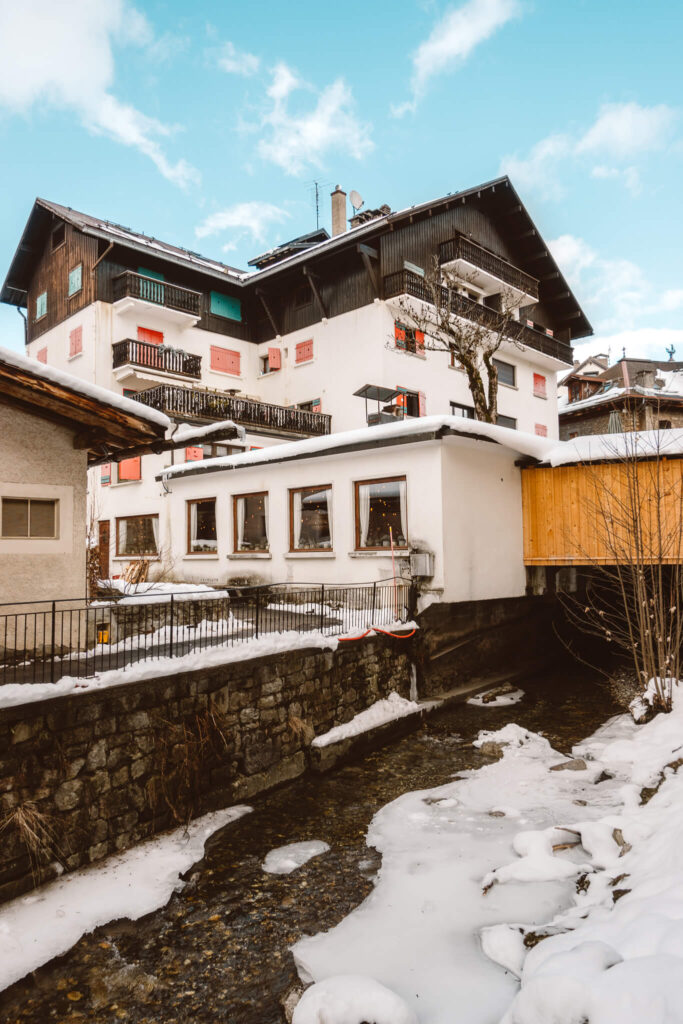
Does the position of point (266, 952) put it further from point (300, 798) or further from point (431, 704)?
point (431, 704)

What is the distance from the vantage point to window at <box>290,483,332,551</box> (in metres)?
15.3

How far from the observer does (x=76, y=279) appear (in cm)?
2556

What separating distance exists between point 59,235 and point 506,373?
68.7ft

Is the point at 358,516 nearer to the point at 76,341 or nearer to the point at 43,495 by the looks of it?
the point at 43,495

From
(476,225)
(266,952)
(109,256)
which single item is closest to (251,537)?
(266,952)

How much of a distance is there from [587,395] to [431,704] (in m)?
33.8

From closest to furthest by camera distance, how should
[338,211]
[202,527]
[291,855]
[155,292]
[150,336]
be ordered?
1. [291,855]
2. [202,527]
3. [155,292]
4. [150,336]
5. [338,211]

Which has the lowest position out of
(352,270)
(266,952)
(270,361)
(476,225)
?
(266,952)

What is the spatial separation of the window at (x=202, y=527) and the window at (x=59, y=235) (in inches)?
603

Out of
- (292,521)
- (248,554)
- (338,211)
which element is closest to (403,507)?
(292,521)

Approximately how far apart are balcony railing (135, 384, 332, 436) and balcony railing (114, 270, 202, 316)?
4.04 meters

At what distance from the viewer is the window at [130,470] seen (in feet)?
71.9

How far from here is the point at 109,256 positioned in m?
25.0

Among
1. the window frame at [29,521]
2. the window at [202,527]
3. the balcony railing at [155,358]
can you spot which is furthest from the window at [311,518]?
the balcony railing at [155,358]
